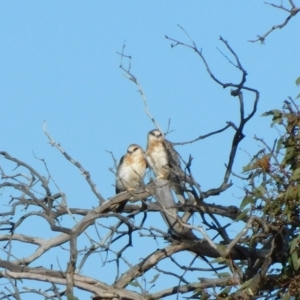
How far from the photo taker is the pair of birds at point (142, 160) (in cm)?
739

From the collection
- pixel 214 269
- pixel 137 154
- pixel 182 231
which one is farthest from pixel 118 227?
pixel 137 154

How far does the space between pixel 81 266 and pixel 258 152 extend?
56.5 inches

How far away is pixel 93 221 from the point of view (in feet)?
17.0

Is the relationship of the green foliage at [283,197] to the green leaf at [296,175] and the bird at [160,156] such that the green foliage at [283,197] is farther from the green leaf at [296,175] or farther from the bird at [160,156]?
the bird at [160,156]

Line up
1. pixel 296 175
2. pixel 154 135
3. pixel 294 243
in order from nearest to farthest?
pixel 296 175, pixel 294 243, pixel 154 135

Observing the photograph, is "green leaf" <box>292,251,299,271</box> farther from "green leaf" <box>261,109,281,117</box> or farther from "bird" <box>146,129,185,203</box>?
"bird" <box>146,129,185,203</box>

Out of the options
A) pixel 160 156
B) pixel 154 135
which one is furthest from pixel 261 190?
pixel 154 135

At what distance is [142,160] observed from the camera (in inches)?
312

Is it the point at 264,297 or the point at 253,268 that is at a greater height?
the point at 253,268

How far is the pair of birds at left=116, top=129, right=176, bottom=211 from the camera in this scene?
7.39m

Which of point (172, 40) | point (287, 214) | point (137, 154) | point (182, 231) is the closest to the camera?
point (287, 214)

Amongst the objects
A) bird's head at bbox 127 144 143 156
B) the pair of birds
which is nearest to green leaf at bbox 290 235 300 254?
the pair of birds

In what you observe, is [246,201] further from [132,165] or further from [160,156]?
[132,165]

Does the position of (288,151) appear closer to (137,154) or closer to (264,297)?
(264,297)
